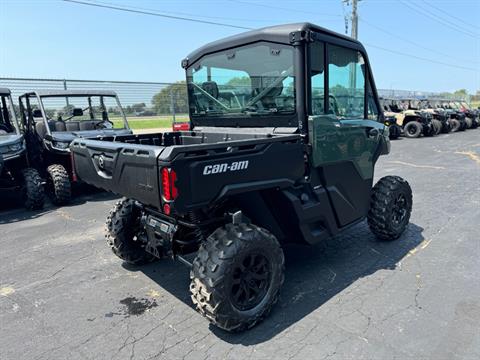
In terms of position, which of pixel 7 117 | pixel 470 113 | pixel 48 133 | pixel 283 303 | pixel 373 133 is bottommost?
pixel 283 303

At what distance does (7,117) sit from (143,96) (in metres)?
6.43

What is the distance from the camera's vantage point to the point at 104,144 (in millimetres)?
3148

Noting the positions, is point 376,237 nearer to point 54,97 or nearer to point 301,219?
point 301,219

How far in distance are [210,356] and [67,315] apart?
1364 mm

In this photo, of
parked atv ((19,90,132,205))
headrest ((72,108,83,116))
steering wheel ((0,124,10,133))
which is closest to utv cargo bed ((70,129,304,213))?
parked atv ((19,90,132,205))

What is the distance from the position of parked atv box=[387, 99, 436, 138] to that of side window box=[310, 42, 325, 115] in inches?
655

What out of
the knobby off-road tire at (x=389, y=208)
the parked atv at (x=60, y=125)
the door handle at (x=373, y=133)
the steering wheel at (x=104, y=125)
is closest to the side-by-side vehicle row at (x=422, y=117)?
the steering wheel at (x=104, y=125)

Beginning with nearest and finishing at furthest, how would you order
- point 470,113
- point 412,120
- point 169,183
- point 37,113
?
1. point 169,183
2. point 37,113
3. point 412,120
4. point 470,113

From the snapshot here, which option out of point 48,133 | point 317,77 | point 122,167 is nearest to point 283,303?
point 122,167

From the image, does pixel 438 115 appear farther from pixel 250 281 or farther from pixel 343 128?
pixel 250 281

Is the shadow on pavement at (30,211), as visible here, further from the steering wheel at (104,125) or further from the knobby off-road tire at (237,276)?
the knobby off-road tire at (237,276)

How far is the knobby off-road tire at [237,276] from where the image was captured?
2.72 meters

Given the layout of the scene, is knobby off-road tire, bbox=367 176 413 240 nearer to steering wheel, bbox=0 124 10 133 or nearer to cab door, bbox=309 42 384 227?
cab door, bbox=309 42 384 227

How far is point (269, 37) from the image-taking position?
344 centimetres
